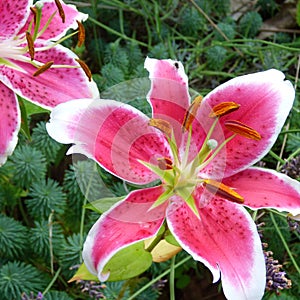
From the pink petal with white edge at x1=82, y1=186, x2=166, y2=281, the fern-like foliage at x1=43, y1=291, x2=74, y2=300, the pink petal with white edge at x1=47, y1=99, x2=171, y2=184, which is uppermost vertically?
the pink petal with white edge at x1=47, y1=99, x2=171, y2=184

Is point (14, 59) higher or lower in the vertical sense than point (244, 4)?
higher

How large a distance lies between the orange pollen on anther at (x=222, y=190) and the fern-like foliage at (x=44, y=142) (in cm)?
48

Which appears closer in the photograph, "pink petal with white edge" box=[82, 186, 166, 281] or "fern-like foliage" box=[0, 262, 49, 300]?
"pink petal with white edge" box=[82, 186, 166, 281]

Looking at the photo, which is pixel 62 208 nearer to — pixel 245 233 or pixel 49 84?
pixel 49 84

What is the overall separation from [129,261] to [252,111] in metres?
0.22

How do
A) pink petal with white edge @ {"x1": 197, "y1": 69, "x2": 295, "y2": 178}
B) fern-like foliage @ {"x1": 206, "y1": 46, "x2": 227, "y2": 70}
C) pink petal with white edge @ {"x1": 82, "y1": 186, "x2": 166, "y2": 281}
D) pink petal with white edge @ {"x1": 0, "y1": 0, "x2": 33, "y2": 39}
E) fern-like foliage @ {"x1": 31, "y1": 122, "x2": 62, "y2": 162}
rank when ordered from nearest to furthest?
pink petal with white edge @ {"x1": 82, "y1": 186, "x2": 166, "y2": 281} → pink petal with white edge @ {"x1": 197, "y1": 69, "x2": 295, "y2": 178} → pink petal with white edge @ {"x1": 0, "y1": 0, "x2": 33, "y2": 39} → fern-like foliage @ {"x1": 31, "y1": 122, "x2": 62, "y2": 162} → fern-like foliage @ {"x1": 206, "y1": 46, "x2": 227, "y2": 70}

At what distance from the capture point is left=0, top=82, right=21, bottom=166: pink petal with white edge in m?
0.75

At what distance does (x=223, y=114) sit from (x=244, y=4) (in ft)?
3.43

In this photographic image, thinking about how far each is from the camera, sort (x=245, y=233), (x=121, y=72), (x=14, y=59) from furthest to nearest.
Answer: (x=121, y=72) < (x=14, y=59) < (x=245, y=233)

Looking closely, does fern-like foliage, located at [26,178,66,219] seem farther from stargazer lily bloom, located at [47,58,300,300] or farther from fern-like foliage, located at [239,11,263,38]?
fern-like foliage, located at [239,11,263,38]

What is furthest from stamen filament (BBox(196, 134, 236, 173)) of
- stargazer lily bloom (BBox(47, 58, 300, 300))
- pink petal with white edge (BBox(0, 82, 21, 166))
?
pink petal with white edge (BBox(0, 82, 21, 166))

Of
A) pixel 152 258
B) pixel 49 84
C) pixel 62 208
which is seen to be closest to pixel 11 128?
pixel 49 84

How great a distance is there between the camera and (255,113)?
71cm

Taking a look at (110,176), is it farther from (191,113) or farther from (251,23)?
(251,23)
